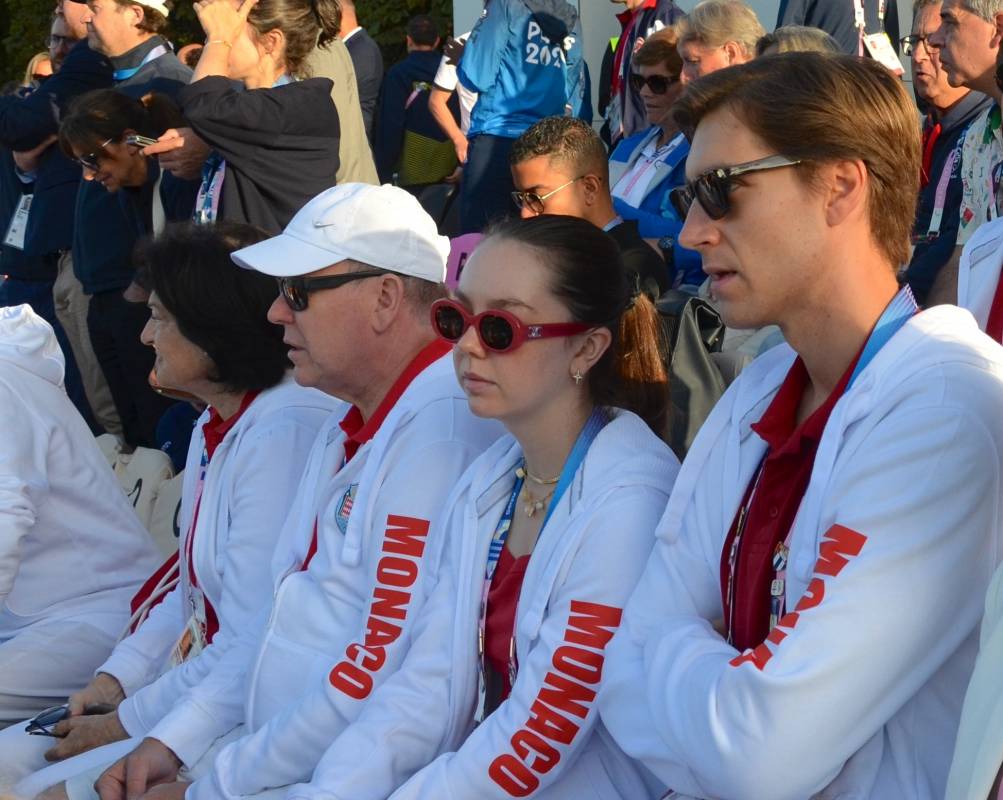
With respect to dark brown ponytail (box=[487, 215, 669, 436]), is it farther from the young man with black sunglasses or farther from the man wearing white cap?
the young man with black sunglasses

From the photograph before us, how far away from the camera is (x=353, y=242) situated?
373 centimetres

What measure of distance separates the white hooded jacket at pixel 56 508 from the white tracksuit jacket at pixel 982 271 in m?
2.79

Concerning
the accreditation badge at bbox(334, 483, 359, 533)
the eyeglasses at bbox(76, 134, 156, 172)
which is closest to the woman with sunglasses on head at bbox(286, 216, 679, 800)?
the accreditation badge at bbox(334, 483, 359, 533)

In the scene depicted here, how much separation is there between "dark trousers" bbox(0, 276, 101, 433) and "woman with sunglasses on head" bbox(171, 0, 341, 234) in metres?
1.60

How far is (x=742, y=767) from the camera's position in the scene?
2.17 metres

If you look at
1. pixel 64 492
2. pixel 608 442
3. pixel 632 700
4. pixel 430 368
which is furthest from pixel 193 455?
pixel 632 700

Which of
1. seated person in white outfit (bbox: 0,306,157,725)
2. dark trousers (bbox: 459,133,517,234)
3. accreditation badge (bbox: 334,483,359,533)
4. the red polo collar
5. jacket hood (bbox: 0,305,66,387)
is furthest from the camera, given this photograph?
dark trousers (bbox: 459,133,517,234)

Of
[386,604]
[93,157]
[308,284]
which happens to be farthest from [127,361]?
[386,604]

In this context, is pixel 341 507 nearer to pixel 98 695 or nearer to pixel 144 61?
pixel 98 695

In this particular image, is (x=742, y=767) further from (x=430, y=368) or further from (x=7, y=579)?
(x=7, y=579)

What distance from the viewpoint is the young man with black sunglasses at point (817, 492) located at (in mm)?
2137

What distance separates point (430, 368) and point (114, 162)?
10.5ft

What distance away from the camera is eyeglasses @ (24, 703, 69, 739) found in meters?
4.13

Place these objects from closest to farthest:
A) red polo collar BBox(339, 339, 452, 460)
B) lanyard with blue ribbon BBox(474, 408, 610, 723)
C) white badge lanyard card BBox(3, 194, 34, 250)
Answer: lanyard with blue ribbon BBox(474, 408, 610, 723) → red polo collar BBox(339, 339, 452, 460) → white badge lanyard card BBox(3, 194, 34, 250)
